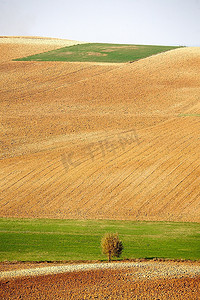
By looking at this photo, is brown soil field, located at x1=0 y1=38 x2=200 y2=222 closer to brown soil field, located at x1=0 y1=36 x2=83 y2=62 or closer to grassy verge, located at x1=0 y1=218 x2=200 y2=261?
grassy verge, located at x1=0 y1=218 x2=200 y2=261

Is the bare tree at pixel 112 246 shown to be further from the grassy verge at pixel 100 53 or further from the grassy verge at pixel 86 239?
the grassy verge at pixel 100 53

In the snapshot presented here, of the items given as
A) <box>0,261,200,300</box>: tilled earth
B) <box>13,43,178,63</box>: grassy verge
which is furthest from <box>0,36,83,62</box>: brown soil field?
<box>0,261,200,300</box>: tilled earth

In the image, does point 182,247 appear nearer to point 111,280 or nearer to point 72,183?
point 111,280

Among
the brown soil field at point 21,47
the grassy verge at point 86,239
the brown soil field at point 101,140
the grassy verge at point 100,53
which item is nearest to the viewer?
the grassy verge at point 86,239

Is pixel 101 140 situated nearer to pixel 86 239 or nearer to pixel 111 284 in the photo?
pixel 86 239

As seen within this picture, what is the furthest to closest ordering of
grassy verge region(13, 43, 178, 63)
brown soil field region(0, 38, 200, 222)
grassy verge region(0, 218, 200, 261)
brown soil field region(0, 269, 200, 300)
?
grassy verge region(13, 43, 178, 63)
brown soil field region(0, 38, 200, 222)
grassy verge region(0, 218, 200, 261)
brown soil field region(0, 269, 200, 300)

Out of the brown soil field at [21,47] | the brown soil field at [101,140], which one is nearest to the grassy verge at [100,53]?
the brown soil field at [21,47]

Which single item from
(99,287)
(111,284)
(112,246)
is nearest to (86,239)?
(112,246)
